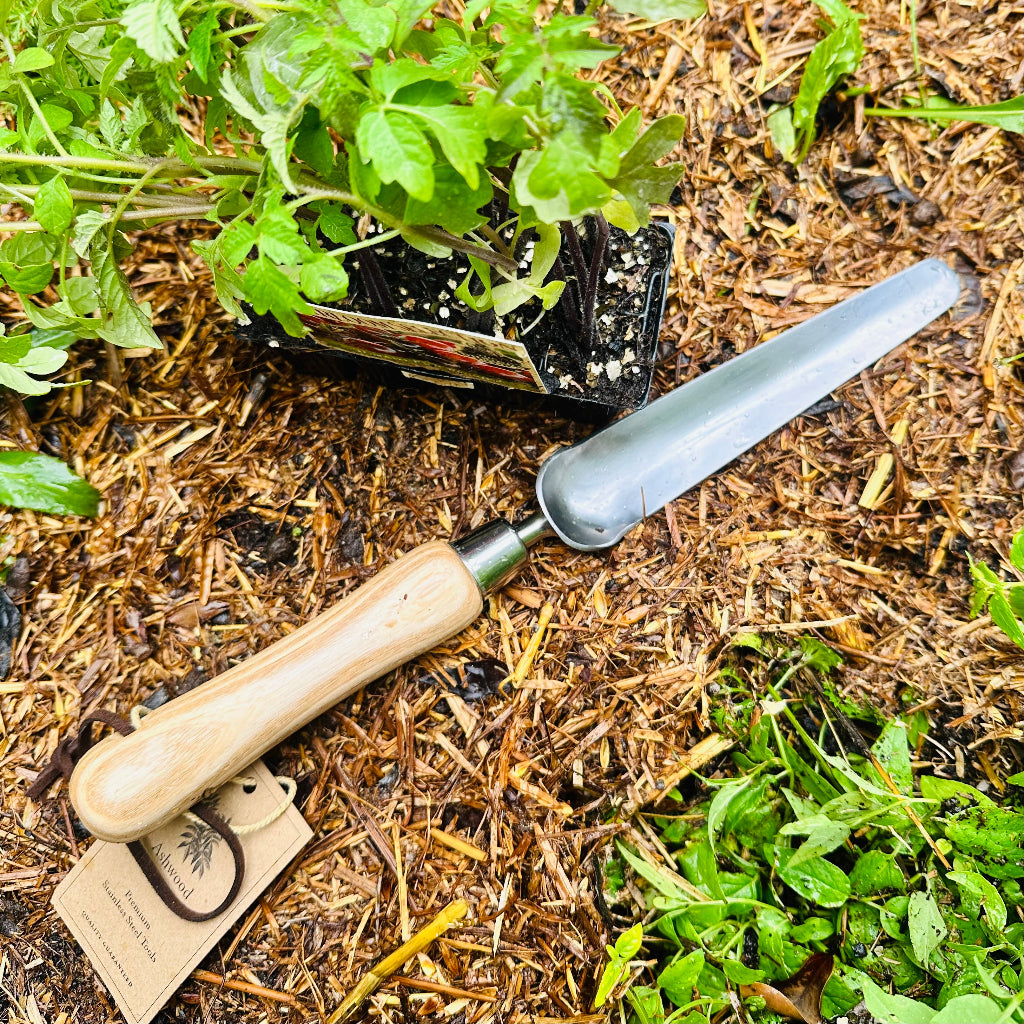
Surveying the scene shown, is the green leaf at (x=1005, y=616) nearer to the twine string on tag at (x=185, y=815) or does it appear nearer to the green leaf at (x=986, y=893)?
the green leaf at (x=986, y=893)

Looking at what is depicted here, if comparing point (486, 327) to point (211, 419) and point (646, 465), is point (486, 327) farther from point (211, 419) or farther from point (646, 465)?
point (211, 419)

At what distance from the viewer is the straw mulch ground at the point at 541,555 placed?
941mm

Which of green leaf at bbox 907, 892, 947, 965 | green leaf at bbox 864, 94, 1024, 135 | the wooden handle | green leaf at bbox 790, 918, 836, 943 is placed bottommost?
green leaf at bbox 790, 918, 836, 943

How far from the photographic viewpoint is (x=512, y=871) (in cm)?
94

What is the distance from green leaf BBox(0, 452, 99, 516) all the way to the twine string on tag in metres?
0.28

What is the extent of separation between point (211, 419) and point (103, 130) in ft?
1.40

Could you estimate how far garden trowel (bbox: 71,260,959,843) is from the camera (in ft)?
2.66

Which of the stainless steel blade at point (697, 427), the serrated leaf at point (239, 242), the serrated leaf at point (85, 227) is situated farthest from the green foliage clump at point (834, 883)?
the serrated leaf at point (85, 227)

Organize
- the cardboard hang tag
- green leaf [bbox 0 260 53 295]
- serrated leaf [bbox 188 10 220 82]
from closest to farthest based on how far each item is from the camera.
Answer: serrated leaf [bbox 188 10 220 82] < green leaf [bbox 0 260 53 295] < the cardboard hang tag

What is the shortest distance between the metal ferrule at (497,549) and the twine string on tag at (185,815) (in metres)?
0.36

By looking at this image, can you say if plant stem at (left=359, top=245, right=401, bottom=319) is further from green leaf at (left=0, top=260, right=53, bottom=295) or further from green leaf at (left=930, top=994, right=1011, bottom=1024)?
green leaf at (left=930, top=994, right=1011, bottom=1024)

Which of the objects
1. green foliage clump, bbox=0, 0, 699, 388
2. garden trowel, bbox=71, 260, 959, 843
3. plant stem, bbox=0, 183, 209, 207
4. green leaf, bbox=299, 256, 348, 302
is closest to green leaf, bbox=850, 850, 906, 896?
garden trowel, bbox=71, 260, 959, 843

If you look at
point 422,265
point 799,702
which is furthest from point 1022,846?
point 422,265

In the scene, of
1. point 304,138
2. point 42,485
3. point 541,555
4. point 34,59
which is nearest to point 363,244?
point 304,138
